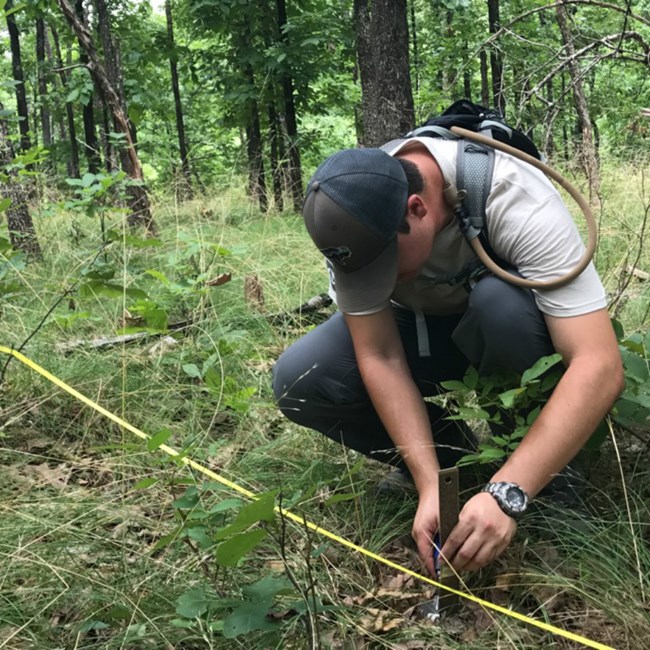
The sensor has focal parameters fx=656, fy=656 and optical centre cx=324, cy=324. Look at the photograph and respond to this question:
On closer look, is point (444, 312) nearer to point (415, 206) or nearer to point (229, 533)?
point (415, 206)

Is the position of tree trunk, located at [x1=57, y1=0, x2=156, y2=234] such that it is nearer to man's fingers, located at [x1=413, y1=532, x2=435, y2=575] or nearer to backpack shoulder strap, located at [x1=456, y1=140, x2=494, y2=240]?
backpack shoulder strap, located at [x1=456, y1=140, x2=494, y2=240]

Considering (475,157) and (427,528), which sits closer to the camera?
(427,528)

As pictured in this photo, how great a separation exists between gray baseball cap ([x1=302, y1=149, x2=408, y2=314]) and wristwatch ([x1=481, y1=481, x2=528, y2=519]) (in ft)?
1.76

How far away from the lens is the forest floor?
1226 mm

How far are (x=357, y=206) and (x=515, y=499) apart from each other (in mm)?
675

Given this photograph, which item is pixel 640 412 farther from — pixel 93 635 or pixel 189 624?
pixel 93 635

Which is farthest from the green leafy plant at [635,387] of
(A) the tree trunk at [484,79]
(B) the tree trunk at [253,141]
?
(A) the tree trunk at [484,79]

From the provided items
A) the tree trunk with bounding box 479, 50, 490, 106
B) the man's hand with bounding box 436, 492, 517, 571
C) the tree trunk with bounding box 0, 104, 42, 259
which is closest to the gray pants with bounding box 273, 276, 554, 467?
the man's hand with bounding box 436, 492, 517, 571

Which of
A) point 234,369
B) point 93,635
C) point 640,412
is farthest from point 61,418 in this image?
point 640,412

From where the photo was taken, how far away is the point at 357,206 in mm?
1368

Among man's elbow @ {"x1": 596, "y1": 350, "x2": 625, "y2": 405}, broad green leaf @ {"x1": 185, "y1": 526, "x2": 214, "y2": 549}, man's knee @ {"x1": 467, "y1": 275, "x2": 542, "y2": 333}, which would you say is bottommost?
broad green leaf @ {"x1": 185, "y1": 526, "x2": 214, "y2": 549}

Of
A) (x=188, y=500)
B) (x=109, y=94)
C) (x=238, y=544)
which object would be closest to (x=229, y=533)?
(x=238, y=544)

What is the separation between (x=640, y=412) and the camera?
5.10ft

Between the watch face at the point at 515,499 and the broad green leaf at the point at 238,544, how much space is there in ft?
1.75
